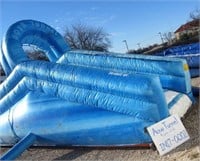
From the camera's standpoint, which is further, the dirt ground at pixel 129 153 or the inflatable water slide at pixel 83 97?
the inflatable water slide at pixel 83 97

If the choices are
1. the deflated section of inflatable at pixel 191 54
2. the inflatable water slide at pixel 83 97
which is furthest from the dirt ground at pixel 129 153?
the deflated section of inflatable at pixel 191 54

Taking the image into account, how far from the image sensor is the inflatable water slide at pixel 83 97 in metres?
4.82

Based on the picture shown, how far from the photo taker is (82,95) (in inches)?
206

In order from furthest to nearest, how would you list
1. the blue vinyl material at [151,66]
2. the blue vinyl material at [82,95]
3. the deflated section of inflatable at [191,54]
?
the deflated section of inflatable at [191,54] < the blue vinyl material at [151,66] < the blue vinyl material at [82,95]

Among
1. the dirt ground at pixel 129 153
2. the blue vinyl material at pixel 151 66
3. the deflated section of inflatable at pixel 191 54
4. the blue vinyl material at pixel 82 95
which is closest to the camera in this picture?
the dirt ground at pixel 129 153

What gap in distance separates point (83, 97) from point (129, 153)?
103 centimetres

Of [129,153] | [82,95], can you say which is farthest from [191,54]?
[129,153]

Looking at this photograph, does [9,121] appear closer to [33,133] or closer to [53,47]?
[33,133]

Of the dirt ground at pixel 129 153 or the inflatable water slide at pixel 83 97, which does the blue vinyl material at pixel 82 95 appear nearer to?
the inflatable water slide at pixel 83 97

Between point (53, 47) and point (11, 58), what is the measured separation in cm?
163

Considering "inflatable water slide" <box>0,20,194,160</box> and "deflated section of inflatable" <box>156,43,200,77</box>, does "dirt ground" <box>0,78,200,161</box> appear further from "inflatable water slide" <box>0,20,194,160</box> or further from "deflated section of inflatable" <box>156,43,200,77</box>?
"deflated section of inflatable" <box>156,43,200,77</box>

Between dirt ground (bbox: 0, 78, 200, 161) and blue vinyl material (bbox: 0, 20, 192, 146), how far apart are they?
130 mm

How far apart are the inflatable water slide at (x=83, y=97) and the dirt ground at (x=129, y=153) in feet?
0.38

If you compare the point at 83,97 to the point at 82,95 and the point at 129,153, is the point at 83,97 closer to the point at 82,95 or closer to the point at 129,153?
the point at 82,95
